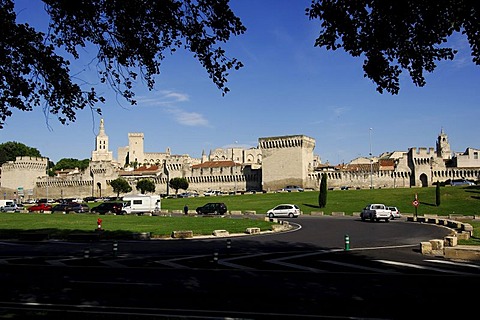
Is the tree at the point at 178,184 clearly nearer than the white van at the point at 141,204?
No

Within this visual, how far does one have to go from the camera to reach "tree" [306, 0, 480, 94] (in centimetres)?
1170

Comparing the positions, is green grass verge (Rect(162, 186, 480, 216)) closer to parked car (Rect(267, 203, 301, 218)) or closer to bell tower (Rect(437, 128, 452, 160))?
parked car (Rect(267, 203, 301, 218))

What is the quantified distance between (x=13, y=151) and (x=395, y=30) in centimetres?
15817

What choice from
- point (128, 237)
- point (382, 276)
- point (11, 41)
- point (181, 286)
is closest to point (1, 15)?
point (11, 41)

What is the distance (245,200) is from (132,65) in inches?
2532

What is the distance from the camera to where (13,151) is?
15212 cm

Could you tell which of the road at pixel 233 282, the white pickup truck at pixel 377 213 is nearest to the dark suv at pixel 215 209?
the white pickup truck at pixel 377 213

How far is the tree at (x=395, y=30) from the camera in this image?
11704mm

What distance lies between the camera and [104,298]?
37.2 ft

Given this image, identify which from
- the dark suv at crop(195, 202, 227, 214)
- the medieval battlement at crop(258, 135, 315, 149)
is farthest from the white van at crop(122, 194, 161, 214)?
the medieval battlement at crop(258, 135, 315, 149)

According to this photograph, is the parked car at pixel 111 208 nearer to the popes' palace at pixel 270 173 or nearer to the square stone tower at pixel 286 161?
the popes' palace at pixel 270 173

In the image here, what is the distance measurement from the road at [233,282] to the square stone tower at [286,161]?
8032 cm

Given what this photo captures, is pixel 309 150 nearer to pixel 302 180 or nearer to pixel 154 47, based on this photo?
pixel 302 180

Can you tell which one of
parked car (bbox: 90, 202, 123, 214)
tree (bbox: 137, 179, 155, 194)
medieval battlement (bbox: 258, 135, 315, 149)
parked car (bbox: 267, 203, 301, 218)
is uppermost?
medieval battlement (bbox: 258, 135, 315, 149)
